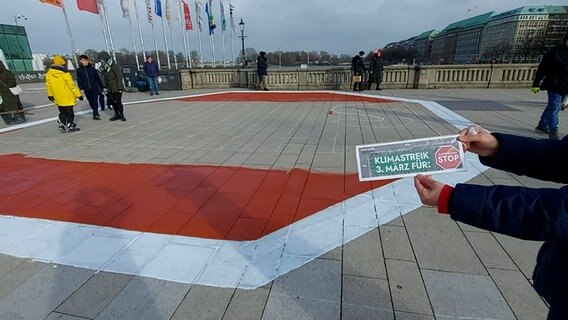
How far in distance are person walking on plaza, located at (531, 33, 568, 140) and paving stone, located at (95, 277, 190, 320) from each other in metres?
7.56

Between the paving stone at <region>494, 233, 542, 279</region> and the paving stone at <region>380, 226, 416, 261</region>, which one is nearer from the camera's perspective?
the paving stone at <region>494, 233, 542, 279</region>

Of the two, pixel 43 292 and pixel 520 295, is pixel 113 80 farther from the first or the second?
pixel 520 295

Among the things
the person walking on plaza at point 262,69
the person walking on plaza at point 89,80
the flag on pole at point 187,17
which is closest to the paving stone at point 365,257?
the person walking on plaza at point 89,80

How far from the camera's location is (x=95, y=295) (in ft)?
7.63

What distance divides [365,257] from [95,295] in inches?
88.3

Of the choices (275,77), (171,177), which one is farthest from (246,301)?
(275,77)

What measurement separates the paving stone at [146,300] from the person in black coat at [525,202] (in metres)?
1.97

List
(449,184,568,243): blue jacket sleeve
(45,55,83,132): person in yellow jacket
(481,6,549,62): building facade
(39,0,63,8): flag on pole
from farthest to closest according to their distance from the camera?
(481,6,549,62): building facade < (39,0,63,8): flag on pole < (45,55,83,132): person in yellow jacket < (449,184,568,243): blue jacket sleeve

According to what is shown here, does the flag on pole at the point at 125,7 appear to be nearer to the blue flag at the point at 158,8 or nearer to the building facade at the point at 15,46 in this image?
the blue flag at the point at 158,8

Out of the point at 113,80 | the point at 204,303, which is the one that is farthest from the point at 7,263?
the point at 113,80

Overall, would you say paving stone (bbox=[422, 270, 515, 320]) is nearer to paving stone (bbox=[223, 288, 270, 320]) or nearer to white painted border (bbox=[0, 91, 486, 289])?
white painted border (bbox=[0, 91, 486, 289])

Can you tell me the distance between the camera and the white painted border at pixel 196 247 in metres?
2.58

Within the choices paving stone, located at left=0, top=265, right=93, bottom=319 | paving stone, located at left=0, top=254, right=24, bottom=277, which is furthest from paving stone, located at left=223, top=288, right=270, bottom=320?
paving stone, located at left=0, top=254, right=24, bottom=277

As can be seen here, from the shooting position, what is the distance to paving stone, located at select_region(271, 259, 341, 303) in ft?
7.52
